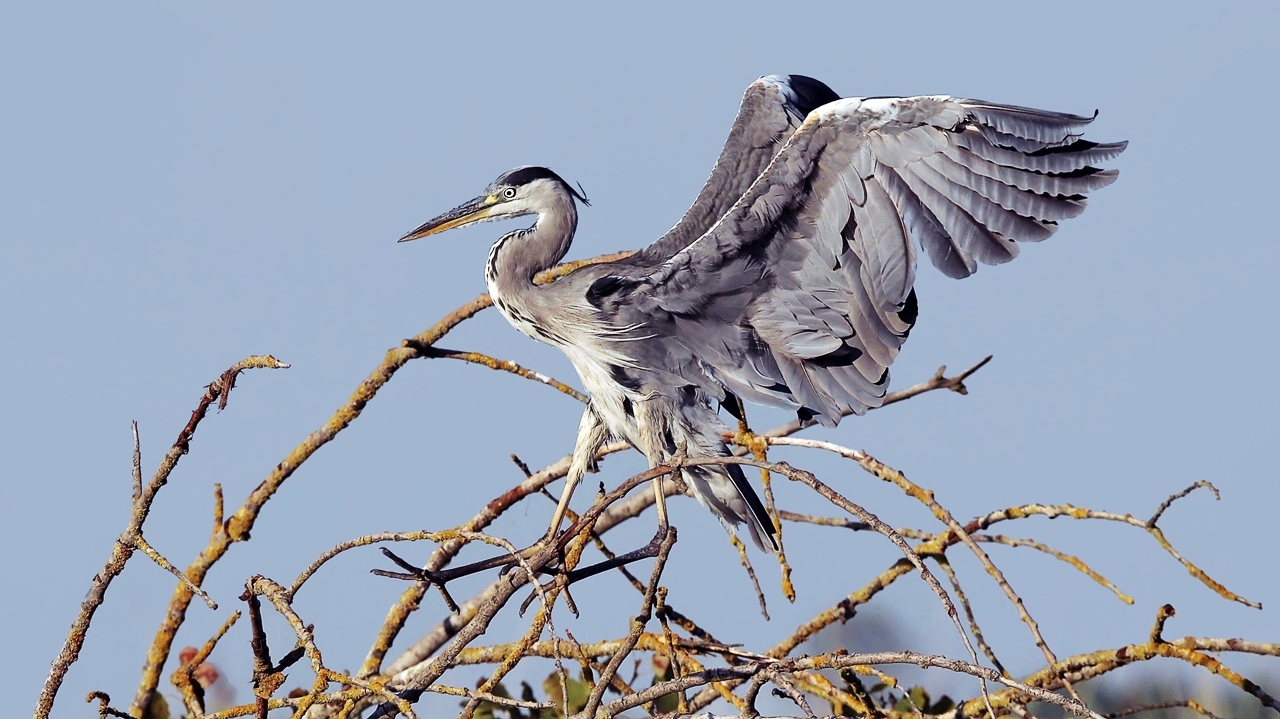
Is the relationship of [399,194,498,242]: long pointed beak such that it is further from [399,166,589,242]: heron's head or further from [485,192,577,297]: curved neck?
[485,192,577,297]: curved neck

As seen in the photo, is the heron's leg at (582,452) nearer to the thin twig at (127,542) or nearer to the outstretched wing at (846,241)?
the outstretched wing at (846,241)

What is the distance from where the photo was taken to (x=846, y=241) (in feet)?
12.3

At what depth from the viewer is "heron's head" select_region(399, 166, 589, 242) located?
14.8ft

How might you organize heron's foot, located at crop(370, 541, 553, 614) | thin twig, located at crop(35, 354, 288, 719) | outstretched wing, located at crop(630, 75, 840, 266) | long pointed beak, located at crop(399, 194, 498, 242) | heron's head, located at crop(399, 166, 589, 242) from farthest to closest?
long pointed beak, located at crop(399, 194, 498, 242), heron's head, located at crop(399, 166, 589, 242), outstretched wing, located at crop(630, 75, 840, 266), heron's foot, located at crop(370, 541, 553, 614), thin twig, located at crop(35, 354, 288, 719)

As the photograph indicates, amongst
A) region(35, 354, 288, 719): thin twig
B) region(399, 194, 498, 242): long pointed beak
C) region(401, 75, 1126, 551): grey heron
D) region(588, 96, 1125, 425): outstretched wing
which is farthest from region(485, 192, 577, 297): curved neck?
region(35, 354, 288, 719): thin twig

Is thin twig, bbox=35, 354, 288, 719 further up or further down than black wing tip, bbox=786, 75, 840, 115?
further down

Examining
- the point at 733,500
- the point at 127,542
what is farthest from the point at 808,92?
the point at 127,542

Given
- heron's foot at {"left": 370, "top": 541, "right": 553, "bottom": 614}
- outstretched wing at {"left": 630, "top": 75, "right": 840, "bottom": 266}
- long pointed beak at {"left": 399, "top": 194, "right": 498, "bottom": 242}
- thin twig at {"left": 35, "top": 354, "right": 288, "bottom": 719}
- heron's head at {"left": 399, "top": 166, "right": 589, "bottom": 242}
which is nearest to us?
thin twig at {"left": 35, "top": 354, "right": 288, "bottom": 719}

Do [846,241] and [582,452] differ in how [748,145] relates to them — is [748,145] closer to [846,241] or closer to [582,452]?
[846,241]

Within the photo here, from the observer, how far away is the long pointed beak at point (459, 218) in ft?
15.3

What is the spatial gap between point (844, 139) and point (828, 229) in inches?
11.7

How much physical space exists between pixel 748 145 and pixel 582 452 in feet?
4.25

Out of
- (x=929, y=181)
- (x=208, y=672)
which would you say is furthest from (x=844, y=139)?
(x=208, y=672)

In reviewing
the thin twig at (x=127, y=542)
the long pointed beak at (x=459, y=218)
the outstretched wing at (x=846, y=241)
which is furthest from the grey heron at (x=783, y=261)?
the thin twig at (x=127, y=542)
